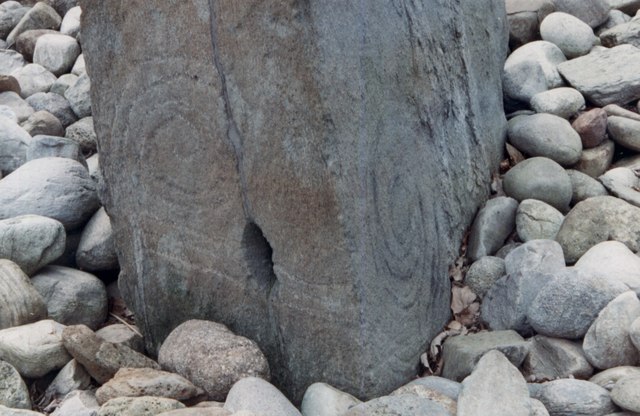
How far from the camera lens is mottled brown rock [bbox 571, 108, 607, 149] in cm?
379

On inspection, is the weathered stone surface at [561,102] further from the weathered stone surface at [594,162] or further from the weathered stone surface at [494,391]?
the weathered stone surface at [494,391]

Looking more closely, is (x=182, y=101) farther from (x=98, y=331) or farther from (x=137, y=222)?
(x=98, y=331)

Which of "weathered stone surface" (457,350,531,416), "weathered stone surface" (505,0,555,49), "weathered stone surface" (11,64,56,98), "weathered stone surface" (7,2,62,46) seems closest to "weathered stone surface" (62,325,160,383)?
"weathered stone surface" (457,350,531,416)

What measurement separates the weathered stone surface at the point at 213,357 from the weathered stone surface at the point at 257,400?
4.3 inches

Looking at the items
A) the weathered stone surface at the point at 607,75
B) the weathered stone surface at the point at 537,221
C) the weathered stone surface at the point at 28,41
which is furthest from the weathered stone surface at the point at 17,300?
the weathered stone surface at the point at 28,41

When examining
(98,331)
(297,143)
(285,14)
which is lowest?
(98,331)

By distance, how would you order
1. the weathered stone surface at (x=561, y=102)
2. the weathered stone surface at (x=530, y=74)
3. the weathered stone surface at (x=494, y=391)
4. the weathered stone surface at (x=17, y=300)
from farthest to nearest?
the weathered stone surface at (x=530, y=74)
the weathered stone surface at (x=561, y=102)
the weathered stone surface at (x=17, y=300)
the weathered stone surface at (x=494, y=391)

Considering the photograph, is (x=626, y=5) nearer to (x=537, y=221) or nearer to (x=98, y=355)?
(x=537, y=221)

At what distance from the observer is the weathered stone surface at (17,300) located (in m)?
3.03

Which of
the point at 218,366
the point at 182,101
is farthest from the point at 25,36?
the point at 218,366

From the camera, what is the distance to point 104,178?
316 centimetres

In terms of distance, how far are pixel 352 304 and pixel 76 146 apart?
6.37 feet

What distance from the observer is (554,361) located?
284 centimetres

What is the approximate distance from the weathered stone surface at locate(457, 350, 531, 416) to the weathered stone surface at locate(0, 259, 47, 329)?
1437 mm
